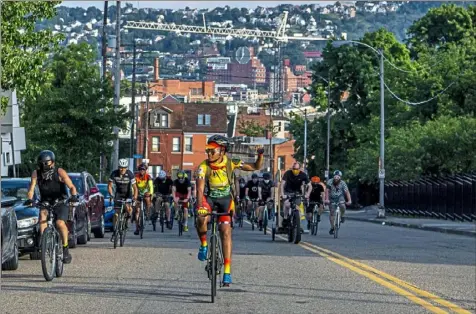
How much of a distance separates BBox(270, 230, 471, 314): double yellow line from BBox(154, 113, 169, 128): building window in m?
89.3

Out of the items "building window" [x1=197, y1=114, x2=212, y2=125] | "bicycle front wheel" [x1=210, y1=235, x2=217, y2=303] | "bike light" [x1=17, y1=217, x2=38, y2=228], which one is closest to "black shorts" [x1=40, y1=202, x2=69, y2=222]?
"bike light" [x1=17, y1=217, x2=38, y2=228]

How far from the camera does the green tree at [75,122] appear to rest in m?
47.9

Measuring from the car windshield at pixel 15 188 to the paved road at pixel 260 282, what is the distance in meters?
1.65

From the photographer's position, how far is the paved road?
42.5ft

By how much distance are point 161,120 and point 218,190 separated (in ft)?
320

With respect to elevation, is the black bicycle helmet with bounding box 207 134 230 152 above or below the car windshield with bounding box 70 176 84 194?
above

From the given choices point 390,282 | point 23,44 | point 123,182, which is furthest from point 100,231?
point 390,282

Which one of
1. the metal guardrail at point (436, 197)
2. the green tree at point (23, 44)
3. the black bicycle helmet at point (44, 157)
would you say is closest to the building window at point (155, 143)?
the metal guardrail at point (436, 197)

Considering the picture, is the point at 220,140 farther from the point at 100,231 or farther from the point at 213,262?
the point at 100,231

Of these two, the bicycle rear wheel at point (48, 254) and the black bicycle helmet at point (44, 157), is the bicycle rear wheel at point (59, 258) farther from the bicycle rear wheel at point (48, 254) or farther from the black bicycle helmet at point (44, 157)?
the black bicycle helmet at point (44, 157)

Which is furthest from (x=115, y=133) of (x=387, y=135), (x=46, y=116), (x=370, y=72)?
(x=370, y=72)

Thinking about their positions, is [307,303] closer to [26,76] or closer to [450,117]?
[26,76]

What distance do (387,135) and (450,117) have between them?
13582 millimetres

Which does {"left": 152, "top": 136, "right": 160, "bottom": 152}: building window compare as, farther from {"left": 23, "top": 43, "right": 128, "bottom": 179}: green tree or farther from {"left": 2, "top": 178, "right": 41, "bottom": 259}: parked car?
{"left": 2, "top": 178, "right": 41, "bottom": 259}: parked car
